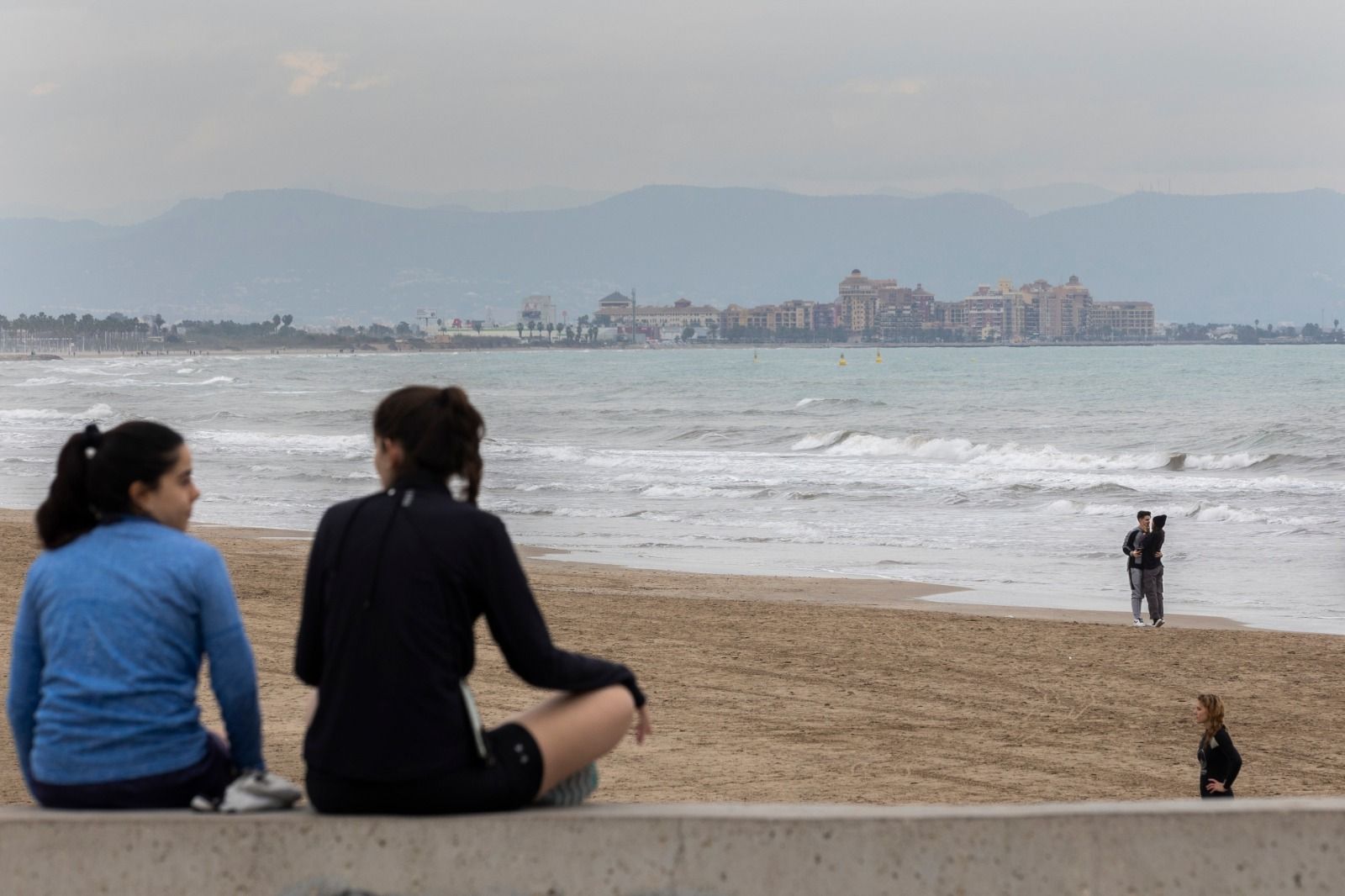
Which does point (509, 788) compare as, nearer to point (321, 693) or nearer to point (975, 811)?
point (321, 693)

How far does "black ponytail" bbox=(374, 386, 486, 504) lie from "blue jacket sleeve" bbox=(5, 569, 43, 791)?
0.82m

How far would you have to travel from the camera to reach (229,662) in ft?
10.9

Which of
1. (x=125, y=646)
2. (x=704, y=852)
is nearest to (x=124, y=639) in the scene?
(x=125, y=646)

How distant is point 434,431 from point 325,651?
0.50 metres

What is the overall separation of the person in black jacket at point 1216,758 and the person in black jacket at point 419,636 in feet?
15.0

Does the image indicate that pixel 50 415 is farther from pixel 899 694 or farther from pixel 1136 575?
pixel 899 694

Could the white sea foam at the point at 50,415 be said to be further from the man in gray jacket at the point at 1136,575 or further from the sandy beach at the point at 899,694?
the man in gray jacket at the point at 1136,575

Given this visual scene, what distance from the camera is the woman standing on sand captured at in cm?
323

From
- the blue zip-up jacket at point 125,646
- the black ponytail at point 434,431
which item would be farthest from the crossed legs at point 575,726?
the blue zip-up jacket at point 125,646

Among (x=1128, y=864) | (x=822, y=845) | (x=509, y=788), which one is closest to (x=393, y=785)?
(x=509, y=788)

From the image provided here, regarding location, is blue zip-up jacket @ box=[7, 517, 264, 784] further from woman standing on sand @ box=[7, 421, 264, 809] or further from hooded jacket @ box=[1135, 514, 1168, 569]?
hooded jacket @ box=[1135, 514, 1168, 569]

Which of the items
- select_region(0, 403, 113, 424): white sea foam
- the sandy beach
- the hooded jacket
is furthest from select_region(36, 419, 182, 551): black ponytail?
select_region(0, 403, 113, 424): white sea foam

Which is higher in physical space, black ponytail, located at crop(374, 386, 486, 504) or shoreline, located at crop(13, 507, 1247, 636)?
black ponytail, located at crop(374, 386, 486, 504)

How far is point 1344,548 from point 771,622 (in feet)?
35.4
